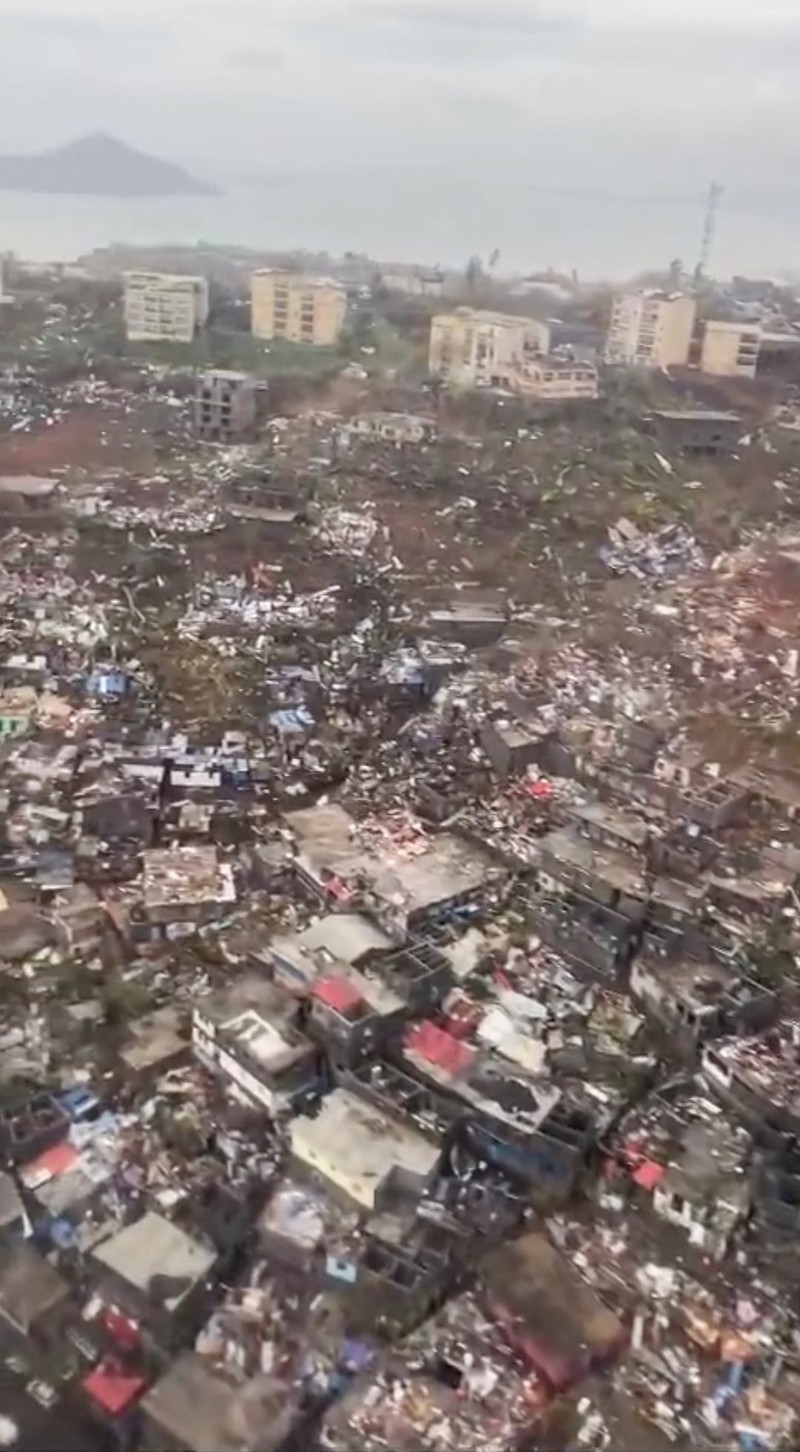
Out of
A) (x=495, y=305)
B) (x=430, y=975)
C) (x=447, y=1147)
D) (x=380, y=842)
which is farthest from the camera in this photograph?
(x=495, y=305)

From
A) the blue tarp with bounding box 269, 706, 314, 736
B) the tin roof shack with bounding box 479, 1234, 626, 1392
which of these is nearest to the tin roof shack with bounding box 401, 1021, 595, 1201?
the tin roof shack with bounding box 479, 1234, 626, 1392

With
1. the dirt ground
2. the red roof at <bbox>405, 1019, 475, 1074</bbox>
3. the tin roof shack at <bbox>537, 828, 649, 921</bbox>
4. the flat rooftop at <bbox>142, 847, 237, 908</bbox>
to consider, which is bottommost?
the flat rooftop at <bbox>142, 847, 237, 908</bbox>

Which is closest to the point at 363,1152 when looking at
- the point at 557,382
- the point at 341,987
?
the point at 341,987

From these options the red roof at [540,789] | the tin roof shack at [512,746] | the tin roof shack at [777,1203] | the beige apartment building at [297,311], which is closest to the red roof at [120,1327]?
the tin roof shack at [777,1203]

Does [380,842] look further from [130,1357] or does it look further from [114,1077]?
[130,1357]

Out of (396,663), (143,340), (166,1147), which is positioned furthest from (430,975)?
(143,340)

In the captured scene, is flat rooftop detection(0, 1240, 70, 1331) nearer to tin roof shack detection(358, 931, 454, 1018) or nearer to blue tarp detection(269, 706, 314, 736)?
tin roof shack detection(358, 931, 454, 1018)
